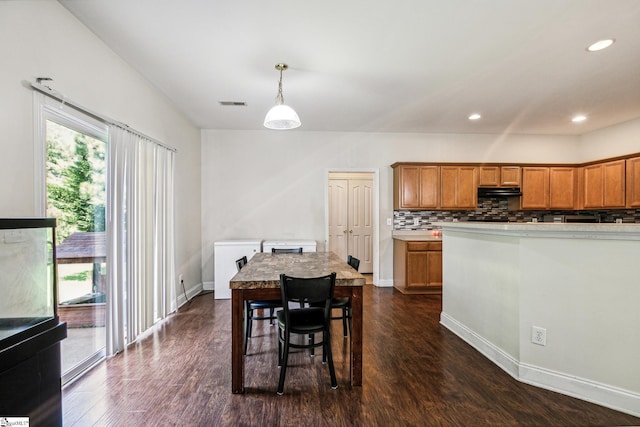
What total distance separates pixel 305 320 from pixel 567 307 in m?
1.88

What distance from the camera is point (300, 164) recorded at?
496cm

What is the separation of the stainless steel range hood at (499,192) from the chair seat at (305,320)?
3.94 meters

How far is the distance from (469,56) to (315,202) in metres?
3.06

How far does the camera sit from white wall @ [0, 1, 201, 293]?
1.62 metres

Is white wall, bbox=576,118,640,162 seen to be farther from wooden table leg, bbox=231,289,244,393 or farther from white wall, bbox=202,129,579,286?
wooden table leg, bbox=231,289,244,393

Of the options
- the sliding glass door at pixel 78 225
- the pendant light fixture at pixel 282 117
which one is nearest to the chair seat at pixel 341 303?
the pendant light fixture at pixel 282 117

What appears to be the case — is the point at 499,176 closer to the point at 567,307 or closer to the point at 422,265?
the point at 422,265

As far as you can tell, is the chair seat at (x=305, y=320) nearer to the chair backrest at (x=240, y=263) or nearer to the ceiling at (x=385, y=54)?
the chair backrest at (x=240, y=263)

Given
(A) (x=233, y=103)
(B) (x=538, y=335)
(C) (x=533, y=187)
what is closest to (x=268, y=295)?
(B) (x=538, y=335)

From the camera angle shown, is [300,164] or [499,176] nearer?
[499,176]

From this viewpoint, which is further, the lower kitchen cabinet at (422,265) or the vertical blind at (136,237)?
the lower kitchen cabinet at (422,265)

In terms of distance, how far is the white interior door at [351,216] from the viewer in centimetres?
616

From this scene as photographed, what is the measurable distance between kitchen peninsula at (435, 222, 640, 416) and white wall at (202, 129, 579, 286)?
272cm

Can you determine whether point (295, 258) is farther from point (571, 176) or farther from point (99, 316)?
point (571, 176)
